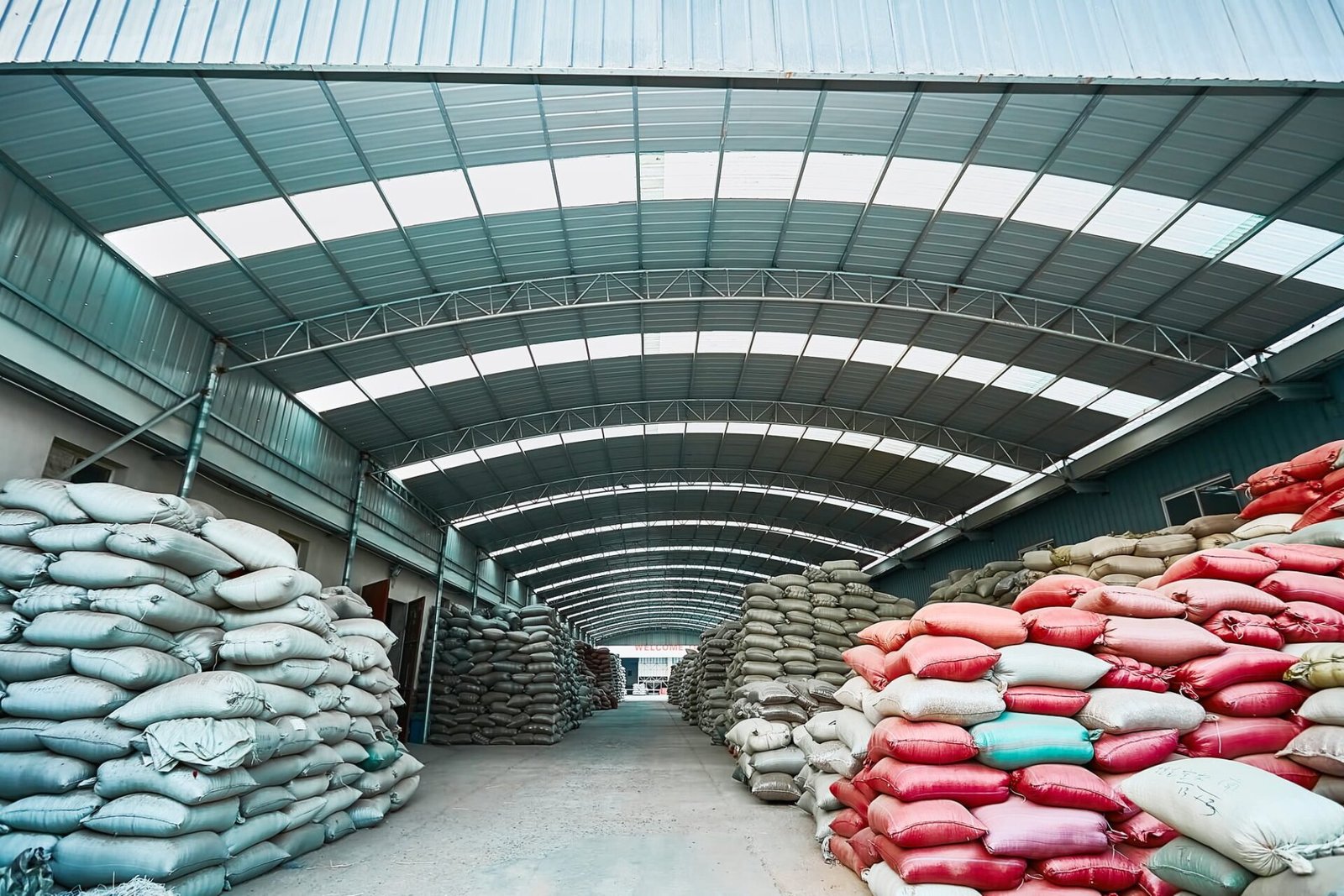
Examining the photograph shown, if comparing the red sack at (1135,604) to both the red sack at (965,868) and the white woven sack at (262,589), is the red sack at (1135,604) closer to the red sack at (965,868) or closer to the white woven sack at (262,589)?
the red sack at (965,868)

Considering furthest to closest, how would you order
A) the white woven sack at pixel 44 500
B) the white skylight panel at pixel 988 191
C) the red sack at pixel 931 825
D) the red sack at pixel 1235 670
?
1. the white skylight panel at pixel 988 191
2. the white woven sack at pixel 44 500
3. the red sack at pixel 1235 670
4. the red sack at pixel 931 825

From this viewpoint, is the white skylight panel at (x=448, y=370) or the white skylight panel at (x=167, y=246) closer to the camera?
the white skylight panel at (x=167, y=246)

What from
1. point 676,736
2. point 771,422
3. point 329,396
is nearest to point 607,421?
point 771,422

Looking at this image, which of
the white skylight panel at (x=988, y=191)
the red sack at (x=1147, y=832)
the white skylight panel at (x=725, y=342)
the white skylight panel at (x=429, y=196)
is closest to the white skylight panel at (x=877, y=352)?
the white skylight panel at (x=725, y=342)

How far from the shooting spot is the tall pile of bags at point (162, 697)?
3.49 m

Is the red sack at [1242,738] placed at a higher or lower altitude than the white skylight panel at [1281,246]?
lower

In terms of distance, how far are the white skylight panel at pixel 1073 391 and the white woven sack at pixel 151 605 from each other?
11.7 m

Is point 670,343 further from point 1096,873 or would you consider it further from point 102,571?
point 1096,873

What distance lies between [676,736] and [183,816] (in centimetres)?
1178

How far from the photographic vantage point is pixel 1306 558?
4.03m

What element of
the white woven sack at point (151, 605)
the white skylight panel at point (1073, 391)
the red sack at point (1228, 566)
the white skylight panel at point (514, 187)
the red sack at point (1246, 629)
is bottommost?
the red sack at point (1246, 629)

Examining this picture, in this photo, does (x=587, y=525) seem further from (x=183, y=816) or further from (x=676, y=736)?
(x=183, y=816)

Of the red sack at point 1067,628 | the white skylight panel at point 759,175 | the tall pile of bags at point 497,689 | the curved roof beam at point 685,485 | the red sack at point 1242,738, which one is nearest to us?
the red sack at point 1242,738

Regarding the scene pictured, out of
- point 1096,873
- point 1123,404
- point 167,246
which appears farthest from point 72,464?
point 1123,404
